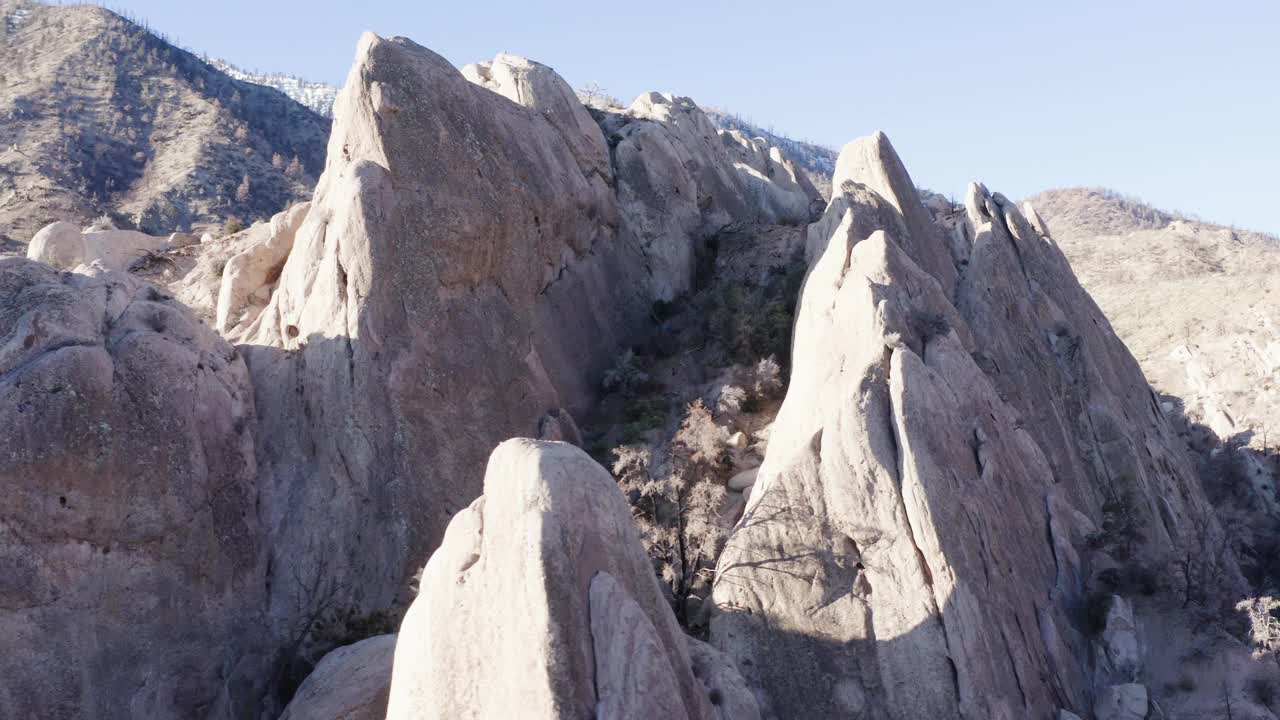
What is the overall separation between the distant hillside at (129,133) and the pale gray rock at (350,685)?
33365 millimetres

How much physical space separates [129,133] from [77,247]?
35.4 m

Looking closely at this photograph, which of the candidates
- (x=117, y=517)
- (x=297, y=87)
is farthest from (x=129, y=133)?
(x=297, y=87)

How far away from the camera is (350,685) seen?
53.2 ft

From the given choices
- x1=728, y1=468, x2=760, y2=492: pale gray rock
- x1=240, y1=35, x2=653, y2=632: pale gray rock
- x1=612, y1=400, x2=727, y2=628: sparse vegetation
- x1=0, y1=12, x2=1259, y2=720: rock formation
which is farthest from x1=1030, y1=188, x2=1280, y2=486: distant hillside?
x1=240, y1=35, x2=653, y2=632: pale gray rock

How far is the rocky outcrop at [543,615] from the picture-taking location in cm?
1320

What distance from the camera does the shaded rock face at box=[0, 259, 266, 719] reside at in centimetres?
1677

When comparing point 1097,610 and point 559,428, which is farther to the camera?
point 559,428

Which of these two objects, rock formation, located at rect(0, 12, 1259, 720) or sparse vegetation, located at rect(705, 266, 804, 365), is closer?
rock formation, located at rect(0, 12, 1259, 720)

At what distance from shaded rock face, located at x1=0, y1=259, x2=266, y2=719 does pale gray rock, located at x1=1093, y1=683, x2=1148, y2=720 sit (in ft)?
52.3

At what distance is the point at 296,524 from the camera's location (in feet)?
67.3

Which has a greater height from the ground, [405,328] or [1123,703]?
[405,328]

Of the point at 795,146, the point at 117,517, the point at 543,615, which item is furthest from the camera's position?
the point at 795,146

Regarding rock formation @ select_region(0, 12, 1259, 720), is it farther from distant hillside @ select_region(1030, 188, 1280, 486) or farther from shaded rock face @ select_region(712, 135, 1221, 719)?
distant hillside @ select_region(1030, 188, 1280, 486)

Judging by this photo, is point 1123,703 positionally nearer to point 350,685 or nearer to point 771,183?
point 350,685
